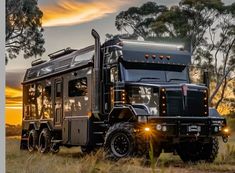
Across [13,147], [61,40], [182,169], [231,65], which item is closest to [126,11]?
[61,40]

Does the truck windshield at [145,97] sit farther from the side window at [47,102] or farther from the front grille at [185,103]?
the side window at [47,102]

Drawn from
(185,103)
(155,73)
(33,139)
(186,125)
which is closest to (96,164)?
(186,125)

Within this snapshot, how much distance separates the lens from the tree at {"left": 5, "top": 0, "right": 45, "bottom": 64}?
20.0 ft

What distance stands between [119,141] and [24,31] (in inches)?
57.8

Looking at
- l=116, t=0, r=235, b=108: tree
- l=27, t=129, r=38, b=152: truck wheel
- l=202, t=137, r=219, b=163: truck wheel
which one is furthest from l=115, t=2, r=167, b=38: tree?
l=27, t=129, r=38, b=152: truck wheel

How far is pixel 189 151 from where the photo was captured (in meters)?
6.63

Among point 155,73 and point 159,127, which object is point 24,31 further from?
point 159,127

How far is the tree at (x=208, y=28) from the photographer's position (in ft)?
20.3

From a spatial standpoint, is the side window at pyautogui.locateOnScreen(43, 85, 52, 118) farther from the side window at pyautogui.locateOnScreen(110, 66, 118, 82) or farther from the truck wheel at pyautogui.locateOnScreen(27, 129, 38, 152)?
the side window at pyautogui.locateOnScreen(110, 66, 118, 82)

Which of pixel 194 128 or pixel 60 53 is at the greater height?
pixel 60 53

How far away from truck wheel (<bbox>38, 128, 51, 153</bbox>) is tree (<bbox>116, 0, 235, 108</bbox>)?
2.30m

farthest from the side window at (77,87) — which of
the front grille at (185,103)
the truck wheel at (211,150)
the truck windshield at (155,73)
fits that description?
the truck wheel at (211,150)

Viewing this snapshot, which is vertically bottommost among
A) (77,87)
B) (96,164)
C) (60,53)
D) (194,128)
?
(96,164)

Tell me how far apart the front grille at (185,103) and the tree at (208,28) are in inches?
5.8
